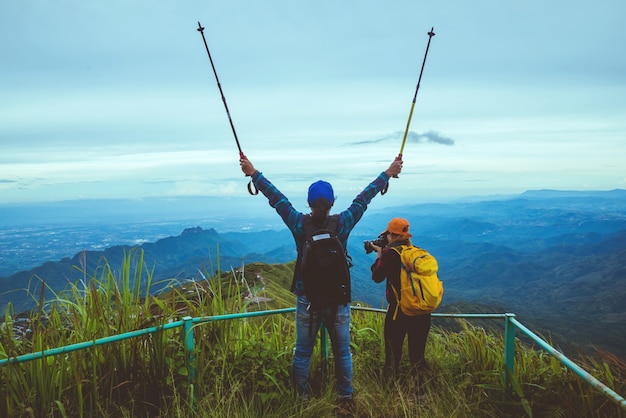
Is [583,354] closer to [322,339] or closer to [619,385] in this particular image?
[619,385]

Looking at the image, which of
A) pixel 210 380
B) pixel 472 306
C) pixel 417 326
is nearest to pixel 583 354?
pixel 417 326

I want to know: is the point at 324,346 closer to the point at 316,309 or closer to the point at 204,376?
the point at 316,309

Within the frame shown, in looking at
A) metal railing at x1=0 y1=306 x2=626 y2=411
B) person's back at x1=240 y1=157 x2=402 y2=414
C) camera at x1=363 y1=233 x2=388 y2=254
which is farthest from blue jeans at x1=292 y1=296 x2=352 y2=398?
camera at x1=363 y1=233 x2=388 y2=254

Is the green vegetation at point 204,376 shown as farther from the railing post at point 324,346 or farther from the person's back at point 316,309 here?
the person's back at point 316,309

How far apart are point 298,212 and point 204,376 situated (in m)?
1.78

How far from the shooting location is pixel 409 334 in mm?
5047

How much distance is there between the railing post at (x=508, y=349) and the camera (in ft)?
14.7

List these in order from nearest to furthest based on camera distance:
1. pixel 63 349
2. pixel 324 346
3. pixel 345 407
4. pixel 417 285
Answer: pixel 63 349 < pixel 345 407 < pixel 417 285 < pixel 324 346

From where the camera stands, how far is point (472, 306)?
152625 millimetres

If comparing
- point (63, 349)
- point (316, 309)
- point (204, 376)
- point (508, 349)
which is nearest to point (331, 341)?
point (316, 309)

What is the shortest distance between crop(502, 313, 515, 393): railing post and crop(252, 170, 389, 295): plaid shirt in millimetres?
1736

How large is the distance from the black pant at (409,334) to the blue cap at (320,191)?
5.25 ft

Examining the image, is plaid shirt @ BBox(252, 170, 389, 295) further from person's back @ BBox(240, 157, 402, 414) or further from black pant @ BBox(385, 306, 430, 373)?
black pant @ BBox(385, 306, 430, 373)

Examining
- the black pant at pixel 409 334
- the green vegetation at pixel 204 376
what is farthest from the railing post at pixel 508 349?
the black pant at pixel 409 334
